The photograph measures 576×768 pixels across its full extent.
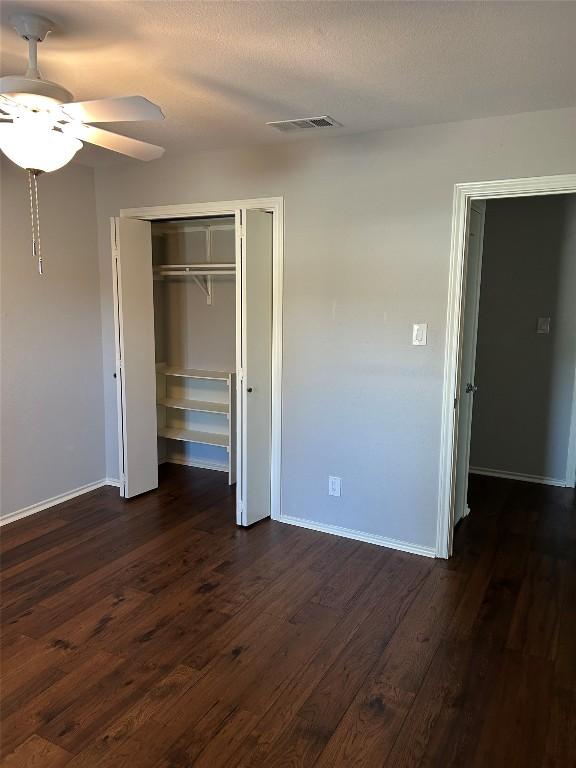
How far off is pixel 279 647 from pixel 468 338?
2.22 m

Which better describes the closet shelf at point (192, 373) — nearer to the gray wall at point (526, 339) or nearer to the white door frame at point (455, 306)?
the white door frame at point (455, 306)

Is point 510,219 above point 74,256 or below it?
above

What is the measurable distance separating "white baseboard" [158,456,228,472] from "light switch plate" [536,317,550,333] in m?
2.95

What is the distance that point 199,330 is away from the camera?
505 centimetres

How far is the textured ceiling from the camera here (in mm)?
1912

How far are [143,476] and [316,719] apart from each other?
8.87 feet

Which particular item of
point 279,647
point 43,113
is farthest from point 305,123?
point 279,647

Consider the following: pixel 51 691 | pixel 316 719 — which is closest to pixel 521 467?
pixel 316 719

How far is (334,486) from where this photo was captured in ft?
12.4

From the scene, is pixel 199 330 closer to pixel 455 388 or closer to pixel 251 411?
pixel 251 411

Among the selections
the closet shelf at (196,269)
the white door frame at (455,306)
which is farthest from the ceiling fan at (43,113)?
the closet shelf at (196,269)

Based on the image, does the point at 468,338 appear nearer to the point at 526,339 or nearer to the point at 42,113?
the point at 526,339

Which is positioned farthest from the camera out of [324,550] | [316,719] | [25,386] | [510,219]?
[510,219]

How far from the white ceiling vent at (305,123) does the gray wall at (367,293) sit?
26 cm
